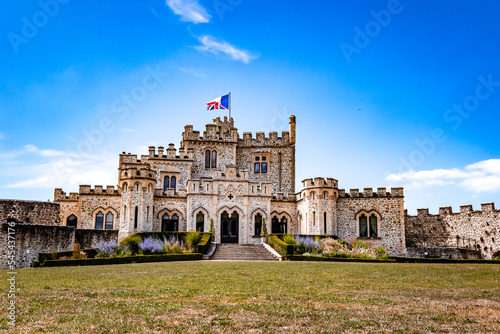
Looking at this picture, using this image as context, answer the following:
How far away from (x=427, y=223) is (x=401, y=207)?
6.50m

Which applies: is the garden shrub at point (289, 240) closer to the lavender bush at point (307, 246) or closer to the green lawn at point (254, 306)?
the lavender bush at point (307, 246)

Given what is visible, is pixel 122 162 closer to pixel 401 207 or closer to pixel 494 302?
pixel 401 207

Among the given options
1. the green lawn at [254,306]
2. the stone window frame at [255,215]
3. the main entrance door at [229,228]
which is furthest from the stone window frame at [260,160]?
the green lawn at [254,306]

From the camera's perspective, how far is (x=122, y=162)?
48250 millimetres

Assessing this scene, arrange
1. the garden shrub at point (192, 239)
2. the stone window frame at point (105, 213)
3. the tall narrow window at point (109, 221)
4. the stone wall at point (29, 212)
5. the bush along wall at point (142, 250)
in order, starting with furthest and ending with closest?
the tall narrow window at point (109, 221) < the stone window frame at point (105, 213) < the garden shrub at point (192, 239) < the stone wall at point (29, 212) < the bush along wall at point (142, 250)

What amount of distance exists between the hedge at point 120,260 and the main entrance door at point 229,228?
11.2 meters

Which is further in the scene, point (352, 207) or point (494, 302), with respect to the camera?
point (352, 207)

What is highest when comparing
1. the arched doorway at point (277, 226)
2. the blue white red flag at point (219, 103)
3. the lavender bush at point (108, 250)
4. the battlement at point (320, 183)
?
the blue white red flag at point (219, 103)

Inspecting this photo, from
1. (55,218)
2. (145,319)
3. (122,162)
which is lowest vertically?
(145,319)

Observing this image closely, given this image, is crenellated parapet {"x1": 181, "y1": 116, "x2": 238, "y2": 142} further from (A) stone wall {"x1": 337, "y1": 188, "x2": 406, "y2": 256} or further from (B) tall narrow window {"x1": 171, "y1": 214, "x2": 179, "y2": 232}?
(A) stone wall {"x1": 337, "y1": 188, "x2": 406, "y2": 256}

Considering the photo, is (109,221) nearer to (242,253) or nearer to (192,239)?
(192,239)

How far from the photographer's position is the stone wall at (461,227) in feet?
133

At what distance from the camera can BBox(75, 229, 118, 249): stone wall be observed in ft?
115

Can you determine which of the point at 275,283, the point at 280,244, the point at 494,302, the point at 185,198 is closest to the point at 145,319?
the point at 275,283
